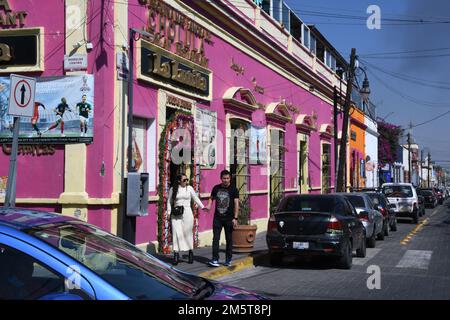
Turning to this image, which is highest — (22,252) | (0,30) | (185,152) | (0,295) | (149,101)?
(0,30)

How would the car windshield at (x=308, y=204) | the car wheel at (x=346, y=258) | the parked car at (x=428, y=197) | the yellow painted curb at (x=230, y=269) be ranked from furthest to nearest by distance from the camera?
the parked car at (x=428, y=197)
the car windshield at (x=308, y=204)
the car wheel at (x=346, y=258)
the yellow painted curb at (x=230, y=269)

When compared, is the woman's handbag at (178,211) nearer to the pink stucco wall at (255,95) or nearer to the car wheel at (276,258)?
the pink stucco wall at (255,95)

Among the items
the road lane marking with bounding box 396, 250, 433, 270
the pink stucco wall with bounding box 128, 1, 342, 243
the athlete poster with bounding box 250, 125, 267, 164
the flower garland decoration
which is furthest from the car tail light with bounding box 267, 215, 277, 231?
the athlete poster with bounding box 250, 125, 267, 164

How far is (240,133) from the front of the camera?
17562mm

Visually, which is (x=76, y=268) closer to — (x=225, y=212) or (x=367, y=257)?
(x=225, y=212)

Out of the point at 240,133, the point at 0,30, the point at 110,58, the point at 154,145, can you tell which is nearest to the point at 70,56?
the point at 110,58

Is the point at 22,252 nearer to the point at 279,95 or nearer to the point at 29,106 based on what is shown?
the point at 29,106

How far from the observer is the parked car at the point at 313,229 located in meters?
11.0

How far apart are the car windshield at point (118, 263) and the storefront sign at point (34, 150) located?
22.6 feet

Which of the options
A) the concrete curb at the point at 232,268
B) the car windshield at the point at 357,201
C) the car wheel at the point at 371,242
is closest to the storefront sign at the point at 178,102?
the concrete curb at the point at 232,268

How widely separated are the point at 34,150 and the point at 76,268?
26.8 feet

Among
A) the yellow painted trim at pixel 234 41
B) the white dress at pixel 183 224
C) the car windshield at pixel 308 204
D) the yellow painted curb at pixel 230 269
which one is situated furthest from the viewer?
the yellow painted trim at pixel 234 41

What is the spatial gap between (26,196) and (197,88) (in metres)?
5.33

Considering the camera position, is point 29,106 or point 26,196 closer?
point 29,106
